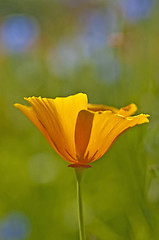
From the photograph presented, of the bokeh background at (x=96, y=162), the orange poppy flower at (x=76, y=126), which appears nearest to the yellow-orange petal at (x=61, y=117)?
the orange poppy flower at (x=76, y=126)

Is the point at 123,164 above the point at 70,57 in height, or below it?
below

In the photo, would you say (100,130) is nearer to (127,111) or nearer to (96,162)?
(127,111)

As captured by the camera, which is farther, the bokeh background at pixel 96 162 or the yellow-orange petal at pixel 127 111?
the bokeh background at pixel 96 162

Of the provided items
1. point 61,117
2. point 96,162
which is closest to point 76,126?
point 61,117

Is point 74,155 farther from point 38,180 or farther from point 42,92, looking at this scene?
point 42,92

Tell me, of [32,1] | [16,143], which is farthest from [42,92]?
[32,1]

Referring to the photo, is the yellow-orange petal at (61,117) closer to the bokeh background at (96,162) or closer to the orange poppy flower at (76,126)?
the orange poppy flower at (76,126)
